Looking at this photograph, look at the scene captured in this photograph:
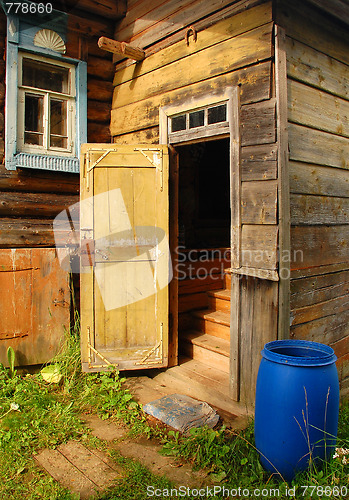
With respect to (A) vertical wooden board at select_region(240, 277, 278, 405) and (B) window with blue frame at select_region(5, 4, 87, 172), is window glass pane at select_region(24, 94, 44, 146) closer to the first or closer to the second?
(B) window with blue frame at select_region(5, 4, 87, 172)

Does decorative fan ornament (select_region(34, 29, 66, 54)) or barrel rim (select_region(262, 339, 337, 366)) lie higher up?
decorative fan ornament (select_region(34, 29, 66, 54))

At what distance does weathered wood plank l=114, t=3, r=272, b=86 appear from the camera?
3371 millimetres

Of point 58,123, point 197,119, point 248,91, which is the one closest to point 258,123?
point 248,91

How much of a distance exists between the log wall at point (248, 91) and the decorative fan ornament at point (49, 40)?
1.33m

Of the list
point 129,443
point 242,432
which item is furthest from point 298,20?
point 129,443

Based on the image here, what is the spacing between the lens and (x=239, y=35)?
352 cm

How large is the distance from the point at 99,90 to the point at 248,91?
240cm

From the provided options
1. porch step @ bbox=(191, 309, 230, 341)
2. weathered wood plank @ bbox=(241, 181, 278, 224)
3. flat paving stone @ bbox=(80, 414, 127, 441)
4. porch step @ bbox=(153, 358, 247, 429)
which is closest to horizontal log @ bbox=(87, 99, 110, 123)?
weathered wood plank @ bbox=(241, 181, 278, 224)

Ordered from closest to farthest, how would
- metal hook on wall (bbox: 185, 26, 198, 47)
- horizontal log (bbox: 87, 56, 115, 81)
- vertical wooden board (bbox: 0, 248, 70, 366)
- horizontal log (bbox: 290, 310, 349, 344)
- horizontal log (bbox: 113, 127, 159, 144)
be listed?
horizontal log (bbox: 290, 310, 349, 344) < metal hook on wall (bbox: 185, 26, 198, 47) < vertical wooden board (bbox: 0, 248, 70, 366) < horizontal log (bbox: 113, 127, 159, 144) < horizontal log (bbox: 87, 56, 115, 81)

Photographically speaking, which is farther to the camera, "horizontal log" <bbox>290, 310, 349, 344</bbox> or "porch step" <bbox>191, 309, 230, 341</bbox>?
"porch step" <bbox>191, 309, 230, 341</bbox>

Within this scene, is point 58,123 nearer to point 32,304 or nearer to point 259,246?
point 32,304

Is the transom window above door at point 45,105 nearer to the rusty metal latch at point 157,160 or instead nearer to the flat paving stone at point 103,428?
the rusty metal latch at point 157,160

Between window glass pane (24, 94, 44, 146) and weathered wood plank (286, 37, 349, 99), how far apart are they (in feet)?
9.41

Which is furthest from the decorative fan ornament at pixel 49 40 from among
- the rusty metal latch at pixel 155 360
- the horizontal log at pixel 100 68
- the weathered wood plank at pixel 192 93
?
the rusty metal latch at pixel 155 360
